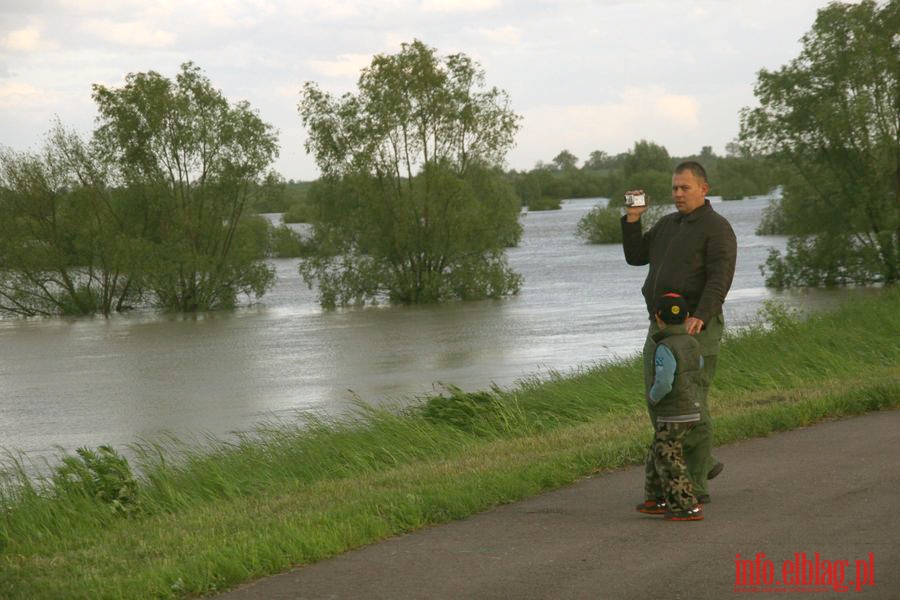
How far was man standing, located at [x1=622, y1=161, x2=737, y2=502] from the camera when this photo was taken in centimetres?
643

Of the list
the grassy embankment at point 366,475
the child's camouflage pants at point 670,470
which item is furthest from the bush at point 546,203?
the child's camouflage pants at point 670,470

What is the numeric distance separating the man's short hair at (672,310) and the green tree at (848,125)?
28.7m

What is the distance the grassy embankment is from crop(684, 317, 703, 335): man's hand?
1477 mm

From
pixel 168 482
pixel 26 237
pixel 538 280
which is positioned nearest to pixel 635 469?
pixel 168 482

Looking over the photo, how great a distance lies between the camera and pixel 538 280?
164 ft

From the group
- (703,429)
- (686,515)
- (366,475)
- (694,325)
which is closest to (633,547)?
(686,515)

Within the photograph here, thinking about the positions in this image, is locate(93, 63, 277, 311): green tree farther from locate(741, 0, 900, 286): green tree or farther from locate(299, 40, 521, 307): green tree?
locate(741, 0, 900, 286): green tree

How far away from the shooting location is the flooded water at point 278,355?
59.6 ft

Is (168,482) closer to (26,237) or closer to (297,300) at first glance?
(26,237)

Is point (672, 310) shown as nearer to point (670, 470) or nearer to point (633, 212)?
point (633, 212)

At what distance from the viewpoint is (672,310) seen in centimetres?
634

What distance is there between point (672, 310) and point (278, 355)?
68.0 ft

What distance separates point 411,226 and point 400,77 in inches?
185

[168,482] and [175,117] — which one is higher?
[175,117]
